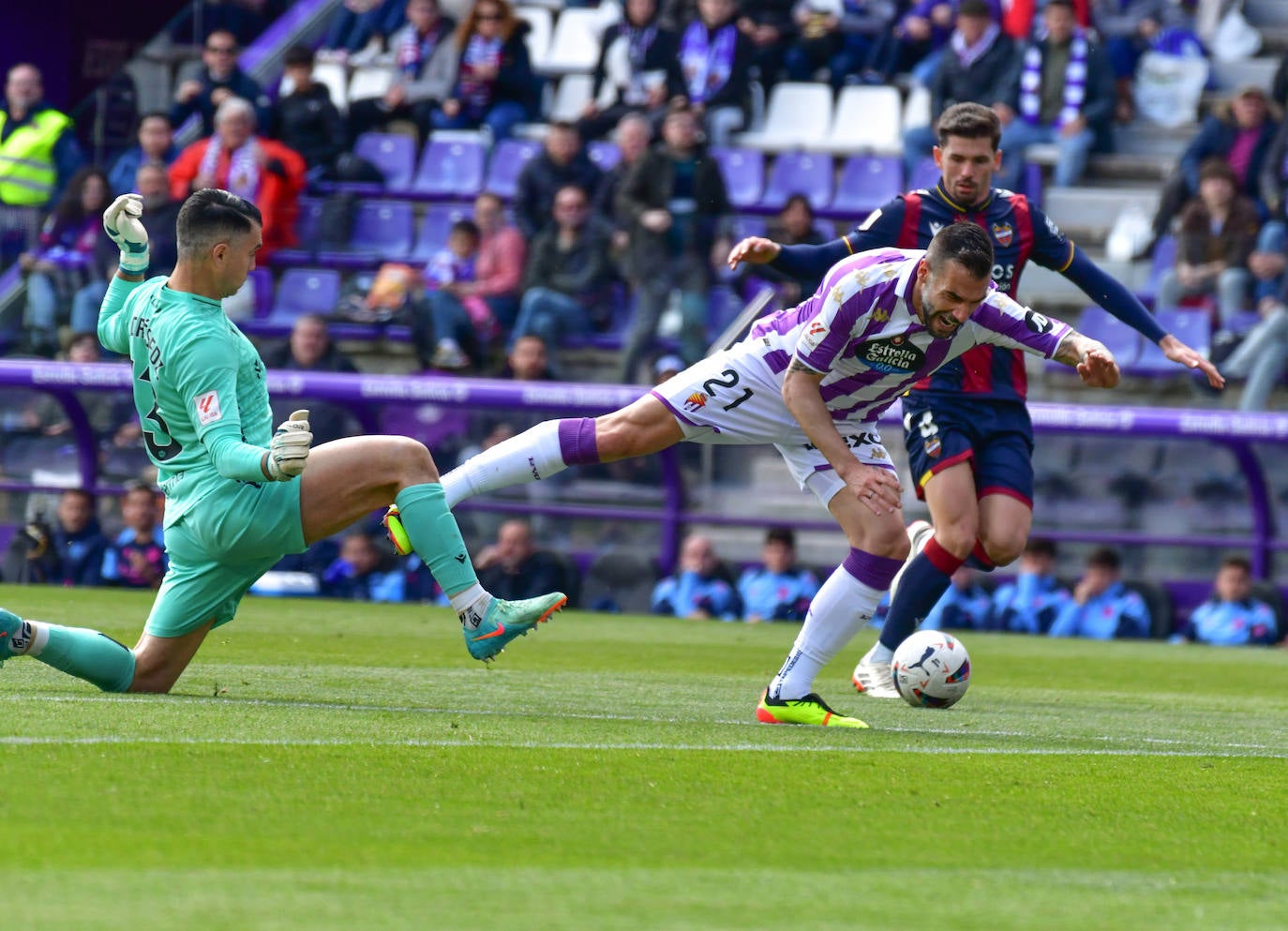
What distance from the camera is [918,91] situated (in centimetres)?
1761

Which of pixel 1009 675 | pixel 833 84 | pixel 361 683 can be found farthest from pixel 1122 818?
pixel 833 84

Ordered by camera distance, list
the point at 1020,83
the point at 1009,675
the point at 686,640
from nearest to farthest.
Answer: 1. the point at 1009,675
2. the point at 686,640
3. the point at 1020,83

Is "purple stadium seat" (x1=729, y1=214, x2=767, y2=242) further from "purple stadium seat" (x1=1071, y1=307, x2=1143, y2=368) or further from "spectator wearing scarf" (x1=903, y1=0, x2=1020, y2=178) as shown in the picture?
"purple stadium seat" (x1=1071, y1=307, x2=1143, y2=368)

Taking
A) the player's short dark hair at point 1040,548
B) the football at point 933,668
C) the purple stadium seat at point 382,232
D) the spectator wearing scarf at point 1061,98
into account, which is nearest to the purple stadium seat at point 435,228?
the purple stadium seat at point 382,232

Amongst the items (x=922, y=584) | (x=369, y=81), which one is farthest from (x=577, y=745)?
(x=369, y=81)

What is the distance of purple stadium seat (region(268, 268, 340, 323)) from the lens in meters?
16.8

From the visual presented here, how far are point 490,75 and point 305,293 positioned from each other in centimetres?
294

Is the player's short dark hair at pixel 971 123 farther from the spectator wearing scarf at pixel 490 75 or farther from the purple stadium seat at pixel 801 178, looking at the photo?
the spectator wearing scarf at pixel 490 75

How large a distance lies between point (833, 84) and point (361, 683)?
38.8ft

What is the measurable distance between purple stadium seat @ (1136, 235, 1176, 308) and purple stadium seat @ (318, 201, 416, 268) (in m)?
6.13

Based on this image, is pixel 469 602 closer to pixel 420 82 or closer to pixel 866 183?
pixel 866 183

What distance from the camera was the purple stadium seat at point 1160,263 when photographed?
614 inches

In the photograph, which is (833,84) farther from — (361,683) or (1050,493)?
(361,683)

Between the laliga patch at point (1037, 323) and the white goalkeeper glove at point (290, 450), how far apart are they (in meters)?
2.34
